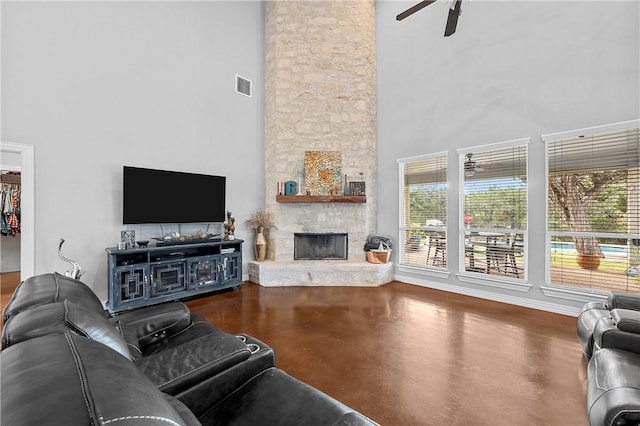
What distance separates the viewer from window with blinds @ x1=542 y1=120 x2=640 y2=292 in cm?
351

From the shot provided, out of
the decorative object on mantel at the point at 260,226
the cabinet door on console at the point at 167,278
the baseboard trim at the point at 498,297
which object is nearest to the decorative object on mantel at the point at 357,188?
the decorative object on mantel at the point at 260,226

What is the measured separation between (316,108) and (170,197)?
3046 millimetres

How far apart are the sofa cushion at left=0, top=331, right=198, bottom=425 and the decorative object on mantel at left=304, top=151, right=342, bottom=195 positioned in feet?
16.4

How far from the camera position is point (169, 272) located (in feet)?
13.9

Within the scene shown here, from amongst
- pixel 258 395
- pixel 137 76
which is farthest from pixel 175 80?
pixel 258 395

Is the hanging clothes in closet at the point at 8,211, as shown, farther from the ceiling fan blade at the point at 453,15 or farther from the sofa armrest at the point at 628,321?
the sofa armrest at the point at 628,321

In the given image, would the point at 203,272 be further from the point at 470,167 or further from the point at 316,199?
the point at 470,167

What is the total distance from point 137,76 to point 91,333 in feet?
14.2

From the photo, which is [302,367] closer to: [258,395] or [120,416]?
[258,395]

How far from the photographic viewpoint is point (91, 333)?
120 cm

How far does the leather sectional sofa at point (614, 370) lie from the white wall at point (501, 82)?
2.27 meters

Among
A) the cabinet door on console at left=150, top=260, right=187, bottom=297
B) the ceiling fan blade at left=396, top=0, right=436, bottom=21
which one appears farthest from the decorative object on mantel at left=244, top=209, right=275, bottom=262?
the ceiling fan blade at left=396, top=0, right=436, bottom=21

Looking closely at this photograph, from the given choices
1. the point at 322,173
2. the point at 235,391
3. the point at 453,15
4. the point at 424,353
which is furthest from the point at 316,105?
the point at 235,391

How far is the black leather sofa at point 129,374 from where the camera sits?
510 millimetres
